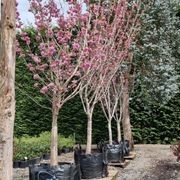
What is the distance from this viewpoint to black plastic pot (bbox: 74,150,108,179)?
596cm

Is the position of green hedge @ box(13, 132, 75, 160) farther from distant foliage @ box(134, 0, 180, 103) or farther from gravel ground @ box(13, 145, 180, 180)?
distant foliage @ box(134, 0, 180, 103)

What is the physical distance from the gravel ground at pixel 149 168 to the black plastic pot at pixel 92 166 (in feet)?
1.43

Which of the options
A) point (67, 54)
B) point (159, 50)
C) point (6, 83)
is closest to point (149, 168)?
point (159, 50)

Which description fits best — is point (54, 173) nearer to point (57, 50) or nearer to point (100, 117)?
point (57, 50)

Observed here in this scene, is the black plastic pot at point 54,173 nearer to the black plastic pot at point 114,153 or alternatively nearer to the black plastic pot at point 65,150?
the black plastic pot at point 114,153

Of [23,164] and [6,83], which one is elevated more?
[6,83]

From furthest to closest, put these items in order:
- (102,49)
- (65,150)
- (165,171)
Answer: (65,150) → (165,171) → (102,49)

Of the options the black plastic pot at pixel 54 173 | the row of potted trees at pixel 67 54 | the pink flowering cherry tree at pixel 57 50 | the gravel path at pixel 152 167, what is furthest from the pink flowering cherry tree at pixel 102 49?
the black plastic pot at pixel 54 173

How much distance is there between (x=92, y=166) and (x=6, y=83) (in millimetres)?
3381

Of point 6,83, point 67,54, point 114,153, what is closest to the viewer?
point 6,83

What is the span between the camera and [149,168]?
23.8 feet

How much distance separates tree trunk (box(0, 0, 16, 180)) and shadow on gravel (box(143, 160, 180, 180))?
3880 mm

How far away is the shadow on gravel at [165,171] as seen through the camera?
6367 millimetres

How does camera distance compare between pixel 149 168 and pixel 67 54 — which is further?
pixel 149 168
